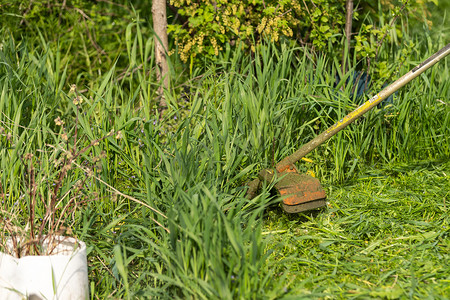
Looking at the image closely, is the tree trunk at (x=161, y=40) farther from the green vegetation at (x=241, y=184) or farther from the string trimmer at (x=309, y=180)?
the string trimmer at (x=309, y=180)

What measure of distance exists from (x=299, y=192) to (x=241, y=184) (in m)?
0.41

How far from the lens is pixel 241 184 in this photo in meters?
3.00

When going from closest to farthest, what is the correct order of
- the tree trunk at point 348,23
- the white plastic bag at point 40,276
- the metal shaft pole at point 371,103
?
the white plastic bag at point 40,276 < the metal shaft pole at point 371,103 < the tree trunk at point 348,23

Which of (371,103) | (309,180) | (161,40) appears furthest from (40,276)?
(161,40)

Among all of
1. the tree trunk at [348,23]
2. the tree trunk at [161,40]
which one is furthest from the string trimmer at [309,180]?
the tree trunk at [161,40]

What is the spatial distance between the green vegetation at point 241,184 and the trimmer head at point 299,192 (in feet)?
0.40

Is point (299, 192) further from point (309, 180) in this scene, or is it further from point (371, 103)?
point (371, 103)

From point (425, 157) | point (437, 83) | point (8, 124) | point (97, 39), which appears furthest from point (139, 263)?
point (97, 39)

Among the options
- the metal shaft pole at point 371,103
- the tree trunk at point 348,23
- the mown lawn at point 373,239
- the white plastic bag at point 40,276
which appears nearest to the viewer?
the white plastic bag at point 40,276

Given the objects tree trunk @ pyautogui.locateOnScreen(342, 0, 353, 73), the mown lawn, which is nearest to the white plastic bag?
the mown lawn

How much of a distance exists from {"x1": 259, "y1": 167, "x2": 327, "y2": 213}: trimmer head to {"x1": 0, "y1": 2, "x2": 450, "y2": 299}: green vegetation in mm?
122

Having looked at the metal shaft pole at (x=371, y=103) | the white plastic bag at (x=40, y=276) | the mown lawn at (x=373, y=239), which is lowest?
the mown lawn at (x=373, y=239)

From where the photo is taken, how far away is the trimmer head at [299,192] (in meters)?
2.69

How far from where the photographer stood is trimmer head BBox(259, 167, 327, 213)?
2.69 metres
